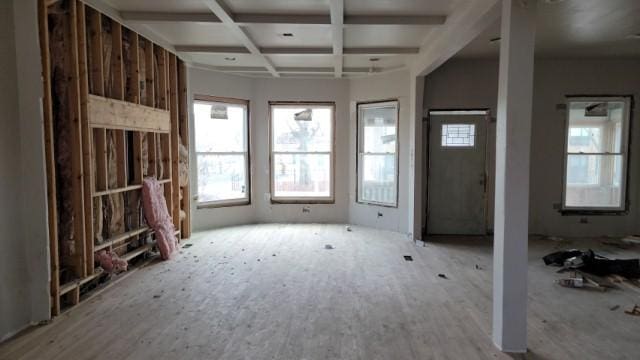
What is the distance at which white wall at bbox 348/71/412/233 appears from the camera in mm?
7031

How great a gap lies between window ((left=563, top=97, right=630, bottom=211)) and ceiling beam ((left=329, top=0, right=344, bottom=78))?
400cm

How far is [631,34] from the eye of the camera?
202 inches

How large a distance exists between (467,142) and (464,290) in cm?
329

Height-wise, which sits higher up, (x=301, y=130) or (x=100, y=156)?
(x=301, y=130)

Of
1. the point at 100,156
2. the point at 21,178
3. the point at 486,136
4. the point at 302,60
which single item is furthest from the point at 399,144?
the point at 21,178

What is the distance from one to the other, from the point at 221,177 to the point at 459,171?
13.8ft

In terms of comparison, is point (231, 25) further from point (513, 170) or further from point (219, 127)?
point (513, 170)

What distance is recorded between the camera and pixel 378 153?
760 cm

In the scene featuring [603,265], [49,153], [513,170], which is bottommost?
[603,265]

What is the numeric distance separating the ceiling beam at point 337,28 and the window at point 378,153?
4.55 feet

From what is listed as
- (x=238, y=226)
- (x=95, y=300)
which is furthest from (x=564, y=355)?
(x=238, y=226)

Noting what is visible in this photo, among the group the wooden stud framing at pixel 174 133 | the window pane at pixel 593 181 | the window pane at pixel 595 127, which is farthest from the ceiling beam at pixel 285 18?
the window pane at pixel 593 181

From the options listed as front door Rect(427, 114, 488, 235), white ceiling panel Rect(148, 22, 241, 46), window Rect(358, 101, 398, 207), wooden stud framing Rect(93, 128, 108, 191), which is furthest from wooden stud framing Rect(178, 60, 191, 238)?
front door Rect(427, 114, 488, 235)

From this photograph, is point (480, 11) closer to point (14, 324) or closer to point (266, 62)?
point (266, 62)
